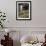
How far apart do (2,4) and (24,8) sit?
69cm

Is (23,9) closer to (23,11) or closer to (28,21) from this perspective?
(23,11)

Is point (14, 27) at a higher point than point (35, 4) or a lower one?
lower

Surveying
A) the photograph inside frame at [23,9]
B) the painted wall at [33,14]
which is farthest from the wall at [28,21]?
the photograph inside frame at [23,9]

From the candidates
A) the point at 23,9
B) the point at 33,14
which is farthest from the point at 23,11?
the point at 33,14

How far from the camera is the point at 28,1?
402 centimetres

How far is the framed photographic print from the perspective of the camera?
404 centimetres

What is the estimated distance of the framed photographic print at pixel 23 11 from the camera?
4.04m

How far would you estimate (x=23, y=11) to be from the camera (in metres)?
4.08

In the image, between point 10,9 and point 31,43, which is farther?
point 10,9

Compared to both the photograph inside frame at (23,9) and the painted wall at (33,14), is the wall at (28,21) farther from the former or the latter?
the photograph inside frame at (23,9)

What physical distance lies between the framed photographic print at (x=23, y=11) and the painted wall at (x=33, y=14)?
0.10m

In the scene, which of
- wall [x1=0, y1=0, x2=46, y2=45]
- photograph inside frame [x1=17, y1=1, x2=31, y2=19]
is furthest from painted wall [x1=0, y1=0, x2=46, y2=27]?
photograph inside frame [x1=17, y1=1, x2=31, y2=19]

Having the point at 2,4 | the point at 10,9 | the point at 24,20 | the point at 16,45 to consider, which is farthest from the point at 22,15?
the point at 16,45

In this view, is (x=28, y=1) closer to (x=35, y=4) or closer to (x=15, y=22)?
(x=35, y=4)
